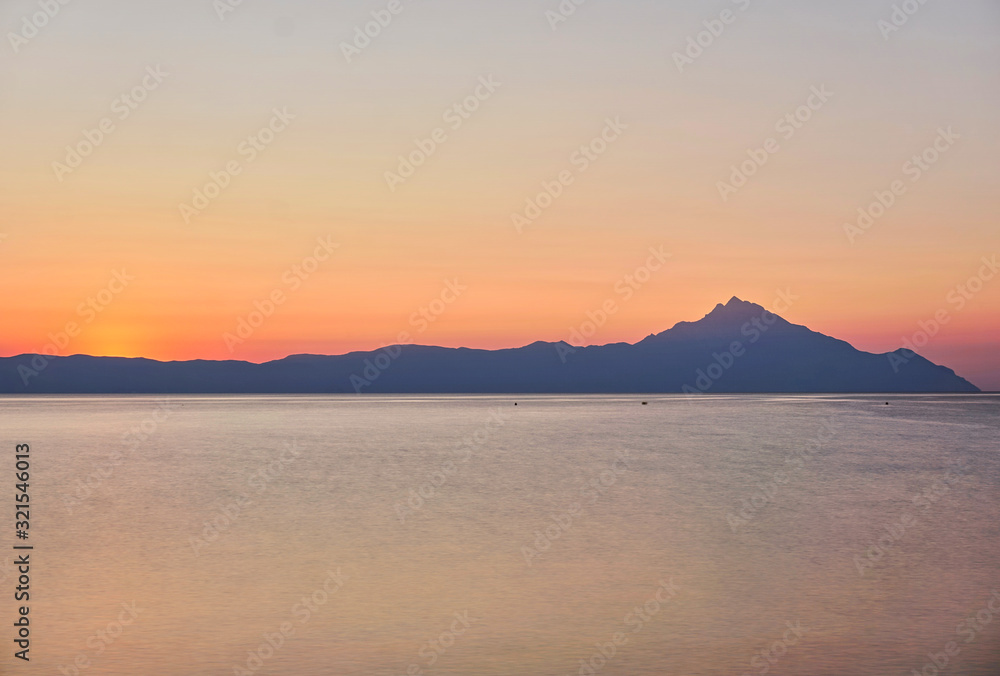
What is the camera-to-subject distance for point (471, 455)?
68812 millimetres

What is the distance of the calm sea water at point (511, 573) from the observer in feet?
56.3

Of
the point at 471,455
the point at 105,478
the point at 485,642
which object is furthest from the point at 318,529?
the point at 471,455

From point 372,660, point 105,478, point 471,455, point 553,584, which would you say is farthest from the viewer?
point 471,455

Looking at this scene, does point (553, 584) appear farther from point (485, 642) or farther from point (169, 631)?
point (169, 631)

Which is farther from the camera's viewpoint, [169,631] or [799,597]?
[799,597]

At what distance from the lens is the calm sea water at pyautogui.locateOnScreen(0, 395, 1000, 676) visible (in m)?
17.2

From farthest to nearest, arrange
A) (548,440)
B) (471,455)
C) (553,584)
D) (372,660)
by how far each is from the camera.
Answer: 1. (548,440)
2. (471,455)
3. (553,584)
4. (372,660)

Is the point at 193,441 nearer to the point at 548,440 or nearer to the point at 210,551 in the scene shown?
the point at 548,440

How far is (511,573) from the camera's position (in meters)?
24.2

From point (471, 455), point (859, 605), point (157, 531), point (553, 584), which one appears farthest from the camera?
point (471, 455)

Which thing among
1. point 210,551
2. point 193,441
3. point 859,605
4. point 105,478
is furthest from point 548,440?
point 859,605

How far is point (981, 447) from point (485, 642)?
2862 inches

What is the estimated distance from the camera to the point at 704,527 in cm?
3300

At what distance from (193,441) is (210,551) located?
6771 centimetres
